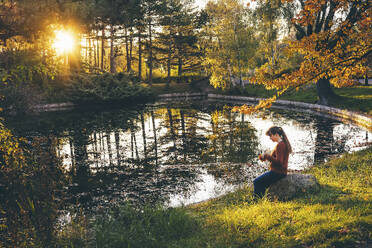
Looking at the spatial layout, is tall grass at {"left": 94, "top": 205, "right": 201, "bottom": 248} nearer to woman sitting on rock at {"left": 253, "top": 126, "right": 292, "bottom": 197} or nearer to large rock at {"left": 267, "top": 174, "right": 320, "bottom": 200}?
woman sitting on rock at {"left": 253, "top": 126, "right": 292, "bottom": 197}

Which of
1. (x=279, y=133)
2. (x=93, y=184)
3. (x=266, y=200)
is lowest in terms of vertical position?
(x=93, y=184)

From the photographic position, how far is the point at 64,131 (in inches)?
741

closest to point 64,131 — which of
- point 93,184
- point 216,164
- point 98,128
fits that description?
point 98,128

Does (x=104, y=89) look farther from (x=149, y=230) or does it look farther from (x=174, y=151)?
(x=149, y=230)

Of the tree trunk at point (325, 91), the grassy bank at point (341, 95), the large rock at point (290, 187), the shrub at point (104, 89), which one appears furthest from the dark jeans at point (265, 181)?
the shrub at point (104, 89)

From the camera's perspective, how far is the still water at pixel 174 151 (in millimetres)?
8906

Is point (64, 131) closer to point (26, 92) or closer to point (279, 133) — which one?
point (26, 92)

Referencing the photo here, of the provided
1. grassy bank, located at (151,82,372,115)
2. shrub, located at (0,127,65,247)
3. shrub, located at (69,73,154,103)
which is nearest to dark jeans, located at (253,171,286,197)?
shrub, located at (0,127,65,247)

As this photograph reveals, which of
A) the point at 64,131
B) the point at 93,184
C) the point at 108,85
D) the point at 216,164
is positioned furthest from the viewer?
the point at 108,85

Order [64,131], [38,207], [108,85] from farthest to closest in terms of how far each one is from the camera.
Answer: [108,85]
[64,131]
[38,207]

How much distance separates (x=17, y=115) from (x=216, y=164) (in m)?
21.5

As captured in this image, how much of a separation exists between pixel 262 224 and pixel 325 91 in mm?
21465

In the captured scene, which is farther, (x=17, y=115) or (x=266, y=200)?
(x=17, y=115)

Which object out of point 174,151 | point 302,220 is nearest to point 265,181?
point 302,220
